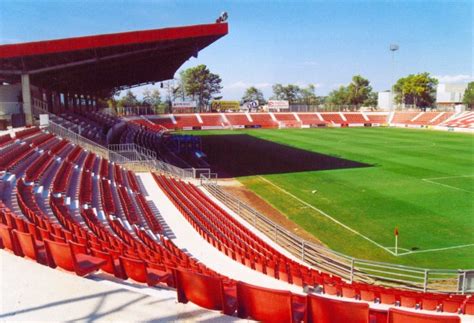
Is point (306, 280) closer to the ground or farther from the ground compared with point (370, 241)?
farther from the ground

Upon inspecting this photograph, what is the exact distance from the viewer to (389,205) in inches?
790

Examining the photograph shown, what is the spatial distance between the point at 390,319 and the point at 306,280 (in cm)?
511

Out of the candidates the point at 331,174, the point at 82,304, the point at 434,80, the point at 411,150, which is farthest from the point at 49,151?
the point at 434,80

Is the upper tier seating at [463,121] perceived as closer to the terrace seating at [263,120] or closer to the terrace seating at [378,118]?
the terrace seating at [378,118]

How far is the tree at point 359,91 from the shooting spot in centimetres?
12194

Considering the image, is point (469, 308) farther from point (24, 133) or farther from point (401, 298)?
point (24, 133)

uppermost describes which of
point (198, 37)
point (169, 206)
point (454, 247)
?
point (198, 37)

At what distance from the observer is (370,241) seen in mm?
15281

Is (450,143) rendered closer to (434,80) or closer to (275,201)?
(275,201)

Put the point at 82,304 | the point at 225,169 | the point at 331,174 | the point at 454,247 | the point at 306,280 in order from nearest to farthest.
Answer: the point at 82,304 < the point at 306,280 < the point at 454,247 < the point at 331,174 < the point at 225,169

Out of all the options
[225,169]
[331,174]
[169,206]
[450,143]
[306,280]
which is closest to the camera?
[306,280]

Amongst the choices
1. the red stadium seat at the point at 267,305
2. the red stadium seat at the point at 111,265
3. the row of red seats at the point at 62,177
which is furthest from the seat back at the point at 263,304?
the row of red seats at the point at 62,177

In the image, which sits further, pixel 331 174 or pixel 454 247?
pixel 331 174

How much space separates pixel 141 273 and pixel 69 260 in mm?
967
